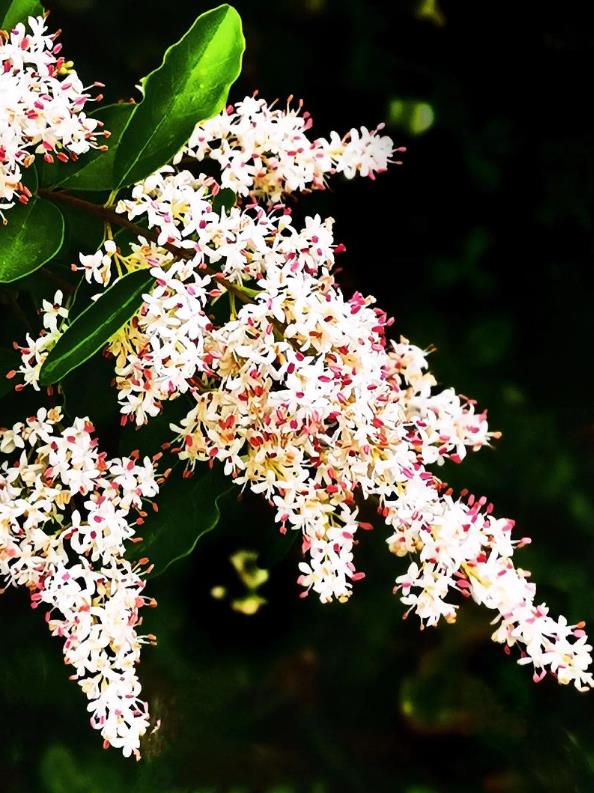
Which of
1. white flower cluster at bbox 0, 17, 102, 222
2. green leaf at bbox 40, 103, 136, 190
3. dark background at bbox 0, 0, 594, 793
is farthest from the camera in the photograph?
dark background at bbox 0, 0, 594, 793

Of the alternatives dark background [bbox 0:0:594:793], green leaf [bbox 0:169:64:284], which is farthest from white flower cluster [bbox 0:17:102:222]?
dark background [bbox 0:0:594:793]

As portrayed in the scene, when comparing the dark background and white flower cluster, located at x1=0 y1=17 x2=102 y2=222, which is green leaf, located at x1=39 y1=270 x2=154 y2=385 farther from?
the dark background

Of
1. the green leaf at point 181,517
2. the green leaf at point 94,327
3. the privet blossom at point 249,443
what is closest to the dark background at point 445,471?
the green leaf at point 181,517

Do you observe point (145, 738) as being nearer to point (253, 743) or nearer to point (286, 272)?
point (253, 743)

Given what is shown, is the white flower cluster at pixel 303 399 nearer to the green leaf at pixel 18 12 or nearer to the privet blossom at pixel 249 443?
the privet blossom at pixel 249 443

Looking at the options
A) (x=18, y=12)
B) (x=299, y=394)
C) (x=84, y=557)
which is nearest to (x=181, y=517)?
(x=84, y=557)
